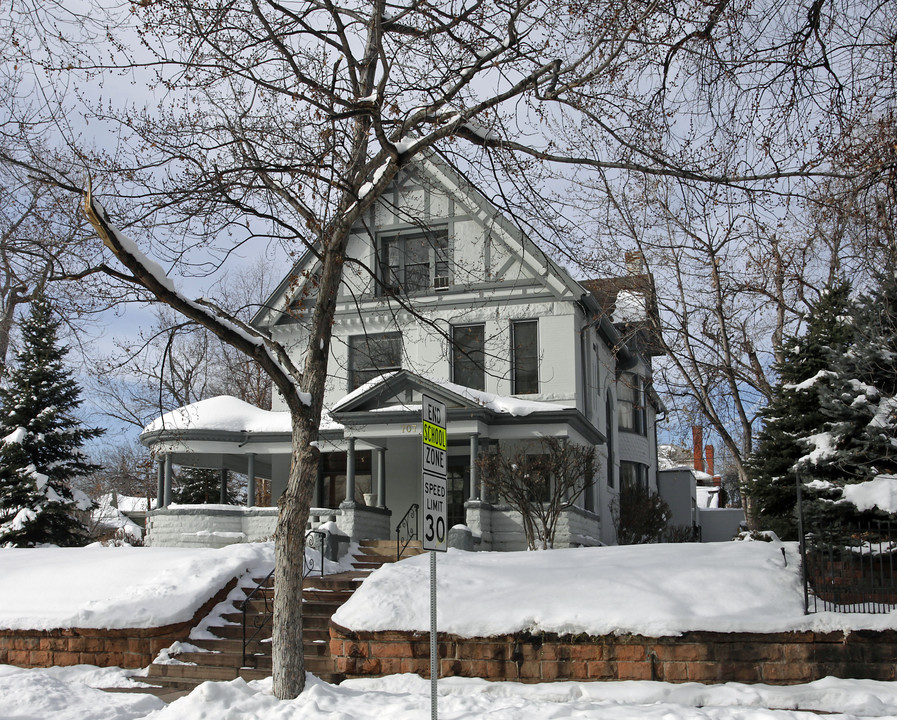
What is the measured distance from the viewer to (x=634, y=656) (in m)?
9.75

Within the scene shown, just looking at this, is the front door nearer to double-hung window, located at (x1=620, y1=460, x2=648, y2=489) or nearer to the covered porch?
the covered porch

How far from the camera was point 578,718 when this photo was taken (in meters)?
8.02

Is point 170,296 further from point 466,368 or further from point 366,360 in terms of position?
point 366,360

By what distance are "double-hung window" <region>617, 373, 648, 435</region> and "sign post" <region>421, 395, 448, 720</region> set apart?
21469mm

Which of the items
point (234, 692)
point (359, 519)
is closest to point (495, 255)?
point (359, 519)

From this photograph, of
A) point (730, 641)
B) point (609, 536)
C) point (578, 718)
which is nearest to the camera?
point (578, 718)

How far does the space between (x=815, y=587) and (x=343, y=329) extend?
52.2ft

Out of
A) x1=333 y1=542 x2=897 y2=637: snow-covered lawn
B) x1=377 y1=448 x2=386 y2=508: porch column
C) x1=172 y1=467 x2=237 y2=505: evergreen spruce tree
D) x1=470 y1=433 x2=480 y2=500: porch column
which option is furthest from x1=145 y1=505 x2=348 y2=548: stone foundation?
x1=172 y1=467 x2=237 y2=505: evergreen spruce tree

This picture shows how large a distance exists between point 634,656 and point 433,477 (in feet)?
13.3

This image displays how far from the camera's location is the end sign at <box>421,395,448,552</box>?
7034 mm

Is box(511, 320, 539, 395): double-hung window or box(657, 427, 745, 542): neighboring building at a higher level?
box(511, 320, 539, 395): double-hung window

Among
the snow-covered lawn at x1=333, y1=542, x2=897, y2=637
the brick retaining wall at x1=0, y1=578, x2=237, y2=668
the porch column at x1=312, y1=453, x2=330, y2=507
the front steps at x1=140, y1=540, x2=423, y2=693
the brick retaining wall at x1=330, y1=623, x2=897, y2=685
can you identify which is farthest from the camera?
the porch column at x1=312, y1=453, x2=330, y2=507

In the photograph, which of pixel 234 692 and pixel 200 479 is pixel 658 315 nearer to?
pixel 234 692

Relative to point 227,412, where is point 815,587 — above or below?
below
